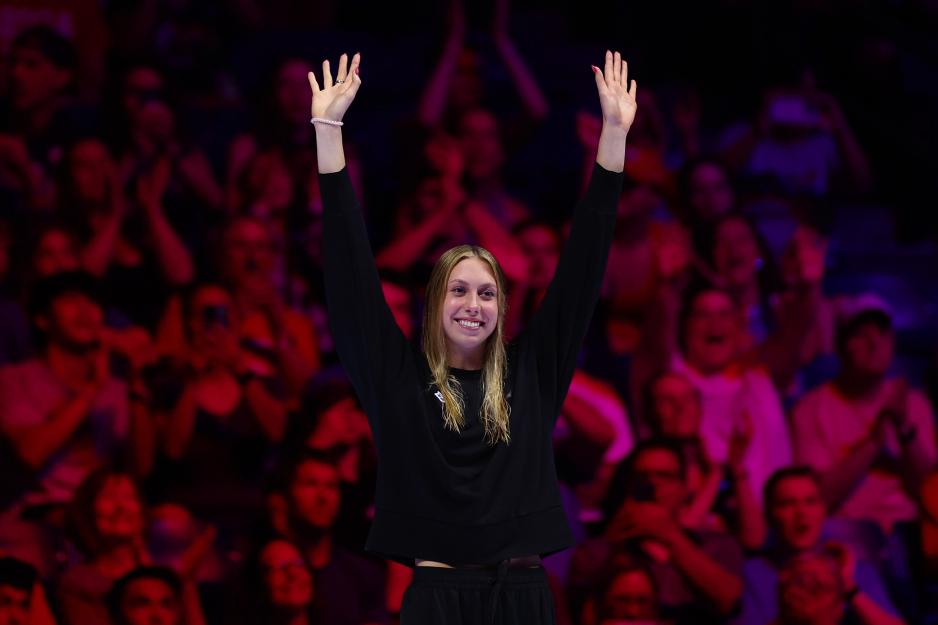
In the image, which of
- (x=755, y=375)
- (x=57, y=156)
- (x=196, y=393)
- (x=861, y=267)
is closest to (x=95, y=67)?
(x=57, y=156)

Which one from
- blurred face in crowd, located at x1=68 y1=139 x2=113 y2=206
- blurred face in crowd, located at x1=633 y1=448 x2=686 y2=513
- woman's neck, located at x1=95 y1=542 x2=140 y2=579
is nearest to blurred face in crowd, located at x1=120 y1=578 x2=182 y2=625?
woman's neck, located at x1=95 y1=542 x2=140 y2=579

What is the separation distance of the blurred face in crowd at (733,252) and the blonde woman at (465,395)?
2.24 m

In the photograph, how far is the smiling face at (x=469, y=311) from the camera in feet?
5.63

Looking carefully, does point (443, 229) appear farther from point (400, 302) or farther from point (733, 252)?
point (733, 252)

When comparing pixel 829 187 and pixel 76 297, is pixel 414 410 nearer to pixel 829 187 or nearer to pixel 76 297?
pixel 76 297

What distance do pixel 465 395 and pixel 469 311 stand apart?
0.39ft

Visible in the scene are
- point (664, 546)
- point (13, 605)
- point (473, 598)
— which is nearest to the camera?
point (473, 598)

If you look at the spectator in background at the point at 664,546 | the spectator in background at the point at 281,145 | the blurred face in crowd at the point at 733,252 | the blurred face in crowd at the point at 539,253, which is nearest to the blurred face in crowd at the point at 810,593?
the spectator in background at the point at 664,546

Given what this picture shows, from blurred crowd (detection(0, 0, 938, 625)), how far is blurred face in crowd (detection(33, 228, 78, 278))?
14 millimetres

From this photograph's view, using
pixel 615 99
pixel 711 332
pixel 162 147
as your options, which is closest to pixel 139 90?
pixel 162 147

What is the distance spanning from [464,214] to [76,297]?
122 centimetres

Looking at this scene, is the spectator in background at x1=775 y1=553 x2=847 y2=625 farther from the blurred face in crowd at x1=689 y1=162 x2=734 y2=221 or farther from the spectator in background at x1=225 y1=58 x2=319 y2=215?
the spectator in background at x1=225 y1=58 x2=319 y2=215

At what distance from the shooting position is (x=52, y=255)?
364 cm

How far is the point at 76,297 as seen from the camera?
3510mm
